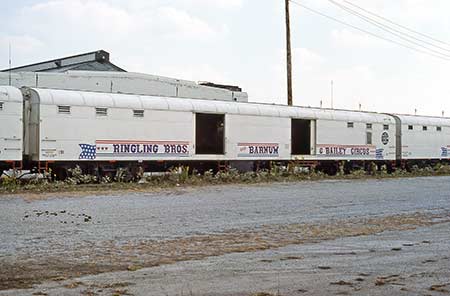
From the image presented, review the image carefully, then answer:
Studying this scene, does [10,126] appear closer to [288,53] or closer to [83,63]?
[288,53]

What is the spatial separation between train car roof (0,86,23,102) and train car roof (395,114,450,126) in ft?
75.8

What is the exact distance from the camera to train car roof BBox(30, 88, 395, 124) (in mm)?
24328

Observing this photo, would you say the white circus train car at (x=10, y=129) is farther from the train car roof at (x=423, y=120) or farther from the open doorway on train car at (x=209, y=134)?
the train car roof at (x=423, y=120)

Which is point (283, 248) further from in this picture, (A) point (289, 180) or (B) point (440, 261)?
(A) point (289, 180)

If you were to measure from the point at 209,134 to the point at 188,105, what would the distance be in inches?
152

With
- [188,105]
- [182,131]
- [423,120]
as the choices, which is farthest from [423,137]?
[182,131]

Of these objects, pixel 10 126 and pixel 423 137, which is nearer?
pixel 10 126

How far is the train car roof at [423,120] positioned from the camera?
131ft

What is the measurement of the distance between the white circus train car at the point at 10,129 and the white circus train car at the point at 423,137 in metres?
22.7

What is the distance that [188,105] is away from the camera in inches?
1113

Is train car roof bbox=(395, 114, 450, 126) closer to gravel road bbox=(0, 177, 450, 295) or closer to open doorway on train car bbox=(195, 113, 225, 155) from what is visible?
open doorway on train car bbox=(195, 113, 225, 155)

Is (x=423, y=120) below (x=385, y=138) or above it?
above

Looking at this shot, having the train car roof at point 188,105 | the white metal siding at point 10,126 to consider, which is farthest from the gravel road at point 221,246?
the train car roof at point 188,105

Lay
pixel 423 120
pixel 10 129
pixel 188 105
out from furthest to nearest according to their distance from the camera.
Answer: pixel 423 120, pixel 188 105, pixel 10 129
